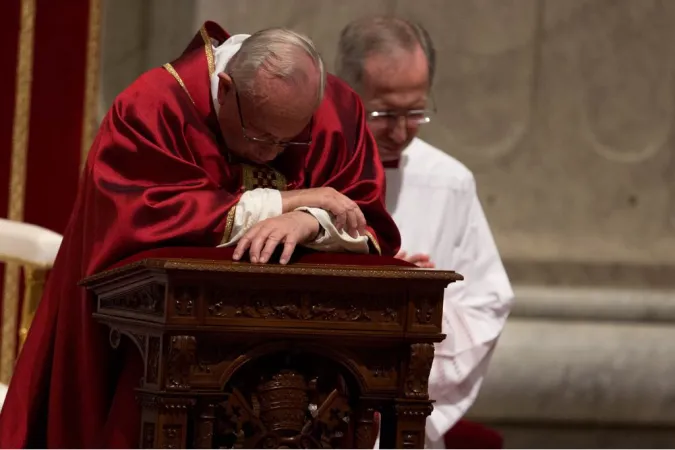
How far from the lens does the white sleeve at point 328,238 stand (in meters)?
4.38

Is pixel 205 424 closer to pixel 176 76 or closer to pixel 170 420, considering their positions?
pixel 170 420

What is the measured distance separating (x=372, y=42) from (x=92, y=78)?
194 centimetres

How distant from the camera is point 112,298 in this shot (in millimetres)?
4414

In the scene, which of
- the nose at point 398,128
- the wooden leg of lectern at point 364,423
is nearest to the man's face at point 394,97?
the nose at point 398,128

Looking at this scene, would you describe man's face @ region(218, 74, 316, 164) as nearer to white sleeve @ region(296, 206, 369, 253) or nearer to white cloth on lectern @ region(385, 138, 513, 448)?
white sleeve @ region(296, 206, 369, 253)

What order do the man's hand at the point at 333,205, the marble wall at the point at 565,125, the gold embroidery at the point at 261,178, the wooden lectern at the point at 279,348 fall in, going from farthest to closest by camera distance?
the marble wall at the point at 565,125 → the gold embroidery at the point at 261,178 → the man's hand at the point at 333,205 → the wooden lectern at the point at 279,348

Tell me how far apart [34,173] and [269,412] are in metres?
3.45

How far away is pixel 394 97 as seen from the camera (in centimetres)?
569

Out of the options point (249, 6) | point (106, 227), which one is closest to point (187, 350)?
point (106, 227)

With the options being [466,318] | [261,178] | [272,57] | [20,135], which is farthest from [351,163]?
[20,135]

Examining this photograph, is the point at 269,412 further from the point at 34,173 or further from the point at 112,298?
the point at 34,173

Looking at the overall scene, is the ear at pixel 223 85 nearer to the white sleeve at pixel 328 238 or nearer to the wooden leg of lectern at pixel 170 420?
the white sleeve at pixel 328 238

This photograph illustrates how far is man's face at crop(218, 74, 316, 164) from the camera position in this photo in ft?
14.4

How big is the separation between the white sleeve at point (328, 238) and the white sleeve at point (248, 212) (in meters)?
0.08
